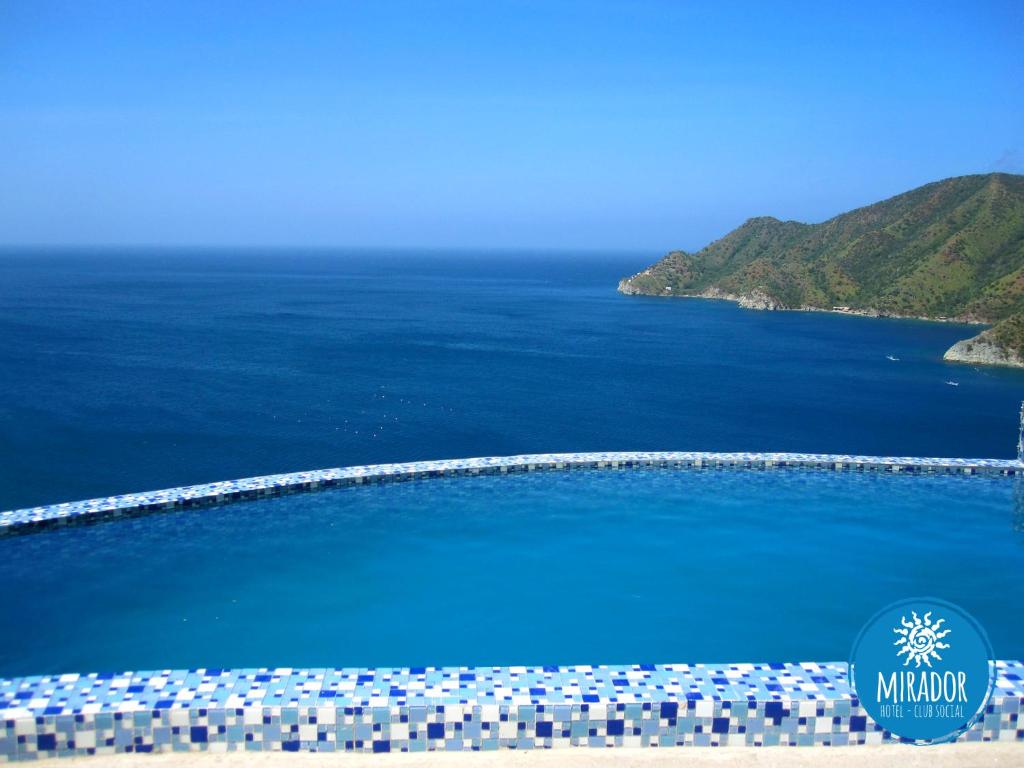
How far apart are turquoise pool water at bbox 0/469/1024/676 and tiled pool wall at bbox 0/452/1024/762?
1.14 metres

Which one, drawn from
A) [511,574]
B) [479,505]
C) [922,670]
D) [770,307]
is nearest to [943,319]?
[770,307]

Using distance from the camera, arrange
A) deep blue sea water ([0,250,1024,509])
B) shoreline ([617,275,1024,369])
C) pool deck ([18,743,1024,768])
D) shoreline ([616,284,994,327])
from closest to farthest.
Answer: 1. pool deck ([18,743,1024,768])
2. deep blue sea water ([0,250,1024,509])
3. shoreline ([617,275,1024,369])
4. shoreline ([616,284,994,327])

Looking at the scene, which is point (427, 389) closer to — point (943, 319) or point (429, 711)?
point (429, 711)

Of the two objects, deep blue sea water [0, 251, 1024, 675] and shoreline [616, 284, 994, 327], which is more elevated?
shoreline [616, 284, 994, 327]

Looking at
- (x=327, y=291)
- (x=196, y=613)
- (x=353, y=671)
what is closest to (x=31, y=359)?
(x=196, y=613)

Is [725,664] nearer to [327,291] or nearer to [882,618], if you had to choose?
[882,618]

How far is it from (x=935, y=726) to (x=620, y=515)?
6.46 m

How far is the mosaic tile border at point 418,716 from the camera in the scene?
22.4 ft

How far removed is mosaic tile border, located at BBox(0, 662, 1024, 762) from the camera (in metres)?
6.82

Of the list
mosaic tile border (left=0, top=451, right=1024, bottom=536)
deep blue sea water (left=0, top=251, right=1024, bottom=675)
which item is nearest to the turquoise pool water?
deep blue sea water (left=0, top=251, right=1024, bottom=675)

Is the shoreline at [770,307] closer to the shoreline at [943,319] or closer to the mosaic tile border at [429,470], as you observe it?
the shoreline at [943,319]

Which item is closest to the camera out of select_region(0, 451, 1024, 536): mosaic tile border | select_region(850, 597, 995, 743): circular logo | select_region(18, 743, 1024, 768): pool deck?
select_region(850, 597, 995, 743): circular logo

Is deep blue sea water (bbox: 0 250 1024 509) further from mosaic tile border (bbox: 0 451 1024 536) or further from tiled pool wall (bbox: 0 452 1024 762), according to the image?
tiled pool wall (bbox: 0 452 1024 762)

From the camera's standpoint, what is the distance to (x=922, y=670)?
6.36m
